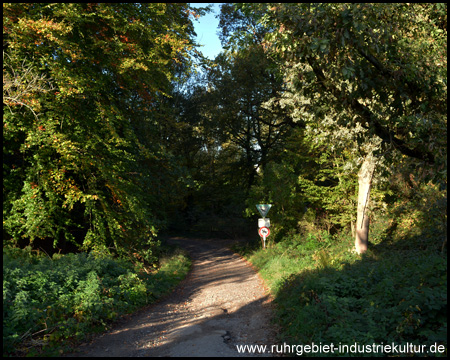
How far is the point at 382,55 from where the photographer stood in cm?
Answer: 693

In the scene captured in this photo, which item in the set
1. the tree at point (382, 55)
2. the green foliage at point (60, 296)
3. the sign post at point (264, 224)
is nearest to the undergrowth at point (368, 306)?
the tree at point (382, 55)

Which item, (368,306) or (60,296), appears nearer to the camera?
(368,306)

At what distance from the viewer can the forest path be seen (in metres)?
5.89

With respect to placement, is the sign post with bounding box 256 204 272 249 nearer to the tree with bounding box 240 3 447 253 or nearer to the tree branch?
the tree branch

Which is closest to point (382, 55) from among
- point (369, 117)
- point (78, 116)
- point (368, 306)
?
point (369, 117)

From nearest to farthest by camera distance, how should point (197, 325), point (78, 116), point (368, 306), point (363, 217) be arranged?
point (368, 306) → point (197, 325) → point (78, 116) → point (363, 217)

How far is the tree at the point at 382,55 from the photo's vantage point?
581 cm

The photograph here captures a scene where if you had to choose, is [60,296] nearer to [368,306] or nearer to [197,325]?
[197,325]


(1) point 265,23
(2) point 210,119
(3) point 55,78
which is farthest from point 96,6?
(2) point 210,119

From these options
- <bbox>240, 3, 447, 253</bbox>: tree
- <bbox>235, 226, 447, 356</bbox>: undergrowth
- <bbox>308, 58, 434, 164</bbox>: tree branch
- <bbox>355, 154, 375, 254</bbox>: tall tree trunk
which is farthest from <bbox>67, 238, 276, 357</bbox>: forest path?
<bbox>240, 3, 447, 253</bbox>: tree

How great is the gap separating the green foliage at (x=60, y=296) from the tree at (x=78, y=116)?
1.12 meters

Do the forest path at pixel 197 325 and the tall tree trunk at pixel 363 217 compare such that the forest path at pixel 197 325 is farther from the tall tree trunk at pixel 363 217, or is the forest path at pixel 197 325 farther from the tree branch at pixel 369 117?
the tree branch at pixel 369 117

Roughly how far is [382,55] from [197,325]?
7.02 metres

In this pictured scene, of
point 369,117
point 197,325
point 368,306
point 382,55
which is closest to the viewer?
point 368,306
